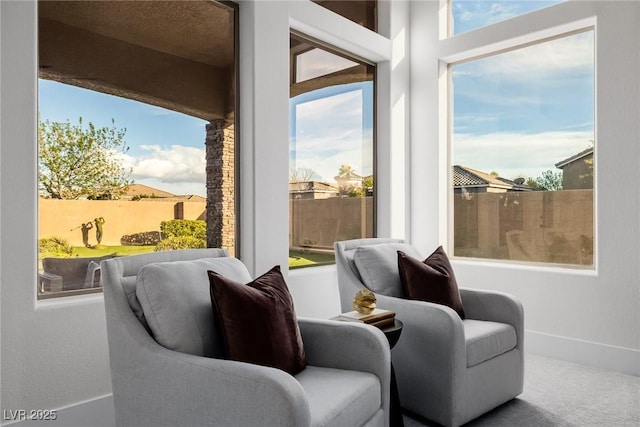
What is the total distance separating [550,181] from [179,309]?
3.18 m

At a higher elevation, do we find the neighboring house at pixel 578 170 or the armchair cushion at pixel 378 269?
the neighboring house at pixel 578 170

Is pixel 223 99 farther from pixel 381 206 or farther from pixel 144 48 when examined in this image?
pixel 381 206

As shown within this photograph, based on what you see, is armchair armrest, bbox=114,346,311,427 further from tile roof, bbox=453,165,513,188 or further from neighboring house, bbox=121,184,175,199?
tile roof, bbox=453,165,513,188

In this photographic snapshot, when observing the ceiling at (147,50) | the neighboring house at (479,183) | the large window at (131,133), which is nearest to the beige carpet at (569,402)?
the neighboring house at (479,183)

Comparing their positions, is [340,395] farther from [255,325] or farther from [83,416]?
[83,416]

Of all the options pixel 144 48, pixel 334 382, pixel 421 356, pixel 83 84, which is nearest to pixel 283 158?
pixel 144 48

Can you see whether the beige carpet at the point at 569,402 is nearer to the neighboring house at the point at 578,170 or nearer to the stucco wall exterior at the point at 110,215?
the neighboring house at the point at 578,170

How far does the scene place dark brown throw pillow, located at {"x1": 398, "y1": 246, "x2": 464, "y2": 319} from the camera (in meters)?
2.76

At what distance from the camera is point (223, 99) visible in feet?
10.7

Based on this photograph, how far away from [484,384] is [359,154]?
2.38m

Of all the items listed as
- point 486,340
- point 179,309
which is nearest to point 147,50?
point 179,309

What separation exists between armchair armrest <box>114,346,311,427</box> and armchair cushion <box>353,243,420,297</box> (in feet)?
4.53

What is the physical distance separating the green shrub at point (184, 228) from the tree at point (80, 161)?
1.18ft

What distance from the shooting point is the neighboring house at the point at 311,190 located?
3756mm
